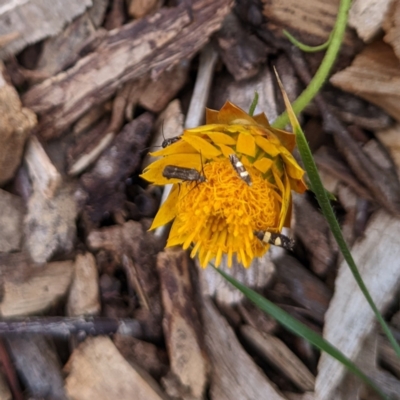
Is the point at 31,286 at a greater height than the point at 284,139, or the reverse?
the point at 284,139

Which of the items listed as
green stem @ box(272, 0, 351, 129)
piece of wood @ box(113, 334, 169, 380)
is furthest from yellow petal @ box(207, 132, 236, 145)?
piece of wood @ box(113, 334, 169, 380)

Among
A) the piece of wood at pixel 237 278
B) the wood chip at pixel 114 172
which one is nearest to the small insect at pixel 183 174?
the wood chip at pixel 114 172

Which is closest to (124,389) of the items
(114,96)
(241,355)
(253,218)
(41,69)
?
(241,355)

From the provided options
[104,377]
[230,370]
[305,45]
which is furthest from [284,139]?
[104,377]

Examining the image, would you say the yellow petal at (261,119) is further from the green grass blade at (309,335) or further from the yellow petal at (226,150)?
the green grass blade at (309,335)

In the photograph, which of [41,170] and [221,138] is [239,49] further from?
[41,170]

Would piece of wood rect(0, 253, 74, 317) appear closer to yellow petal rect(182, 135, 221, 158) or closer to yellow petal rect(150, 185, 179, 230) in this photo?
yellow petal rect(150, 185, 179, 230)
